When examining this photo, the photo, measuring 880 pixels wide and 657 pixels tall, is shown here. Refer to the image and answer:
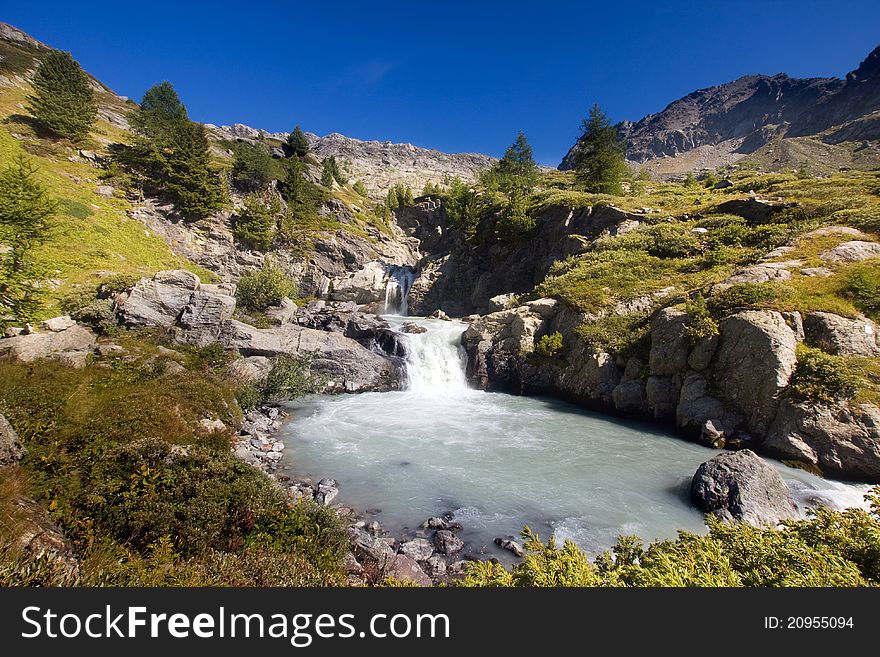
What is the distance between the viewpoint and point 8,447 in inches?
260

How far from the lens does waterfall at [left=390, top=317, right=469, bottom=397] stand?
27.5 m

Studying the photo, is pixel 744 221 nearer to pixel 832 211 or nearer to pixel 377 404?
pixel 832 211

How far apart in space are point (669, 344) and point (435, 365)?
→ 16.7m

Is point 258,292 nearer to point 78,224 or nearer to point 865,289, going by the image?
point 78,224

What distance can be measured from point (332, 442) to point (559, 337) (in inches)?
674

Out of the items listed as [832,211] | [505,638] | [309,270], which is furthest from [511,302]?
[309,270]

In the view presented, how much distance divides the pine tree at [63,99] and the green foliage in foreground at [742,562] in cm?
6773

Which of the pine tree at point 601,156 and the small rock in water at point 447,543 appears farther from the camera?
the pine tree at point 601,156

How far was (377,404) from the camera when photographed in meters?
23.2

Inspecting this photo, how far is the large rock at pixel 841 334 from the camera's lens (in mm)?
14195

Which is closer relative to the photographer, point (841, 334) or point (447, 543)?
point (447, 543)

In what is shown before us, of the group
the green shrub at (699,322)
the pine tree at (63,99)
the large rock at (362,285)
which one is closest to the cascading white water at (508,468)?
the green shrub at (699,322)

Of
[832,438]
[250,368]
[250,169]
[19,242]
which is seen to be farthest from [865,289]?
[250,169]

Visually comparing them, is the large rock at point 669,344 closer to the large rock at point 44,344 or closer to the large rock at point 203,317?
the large rock at point 44,344
